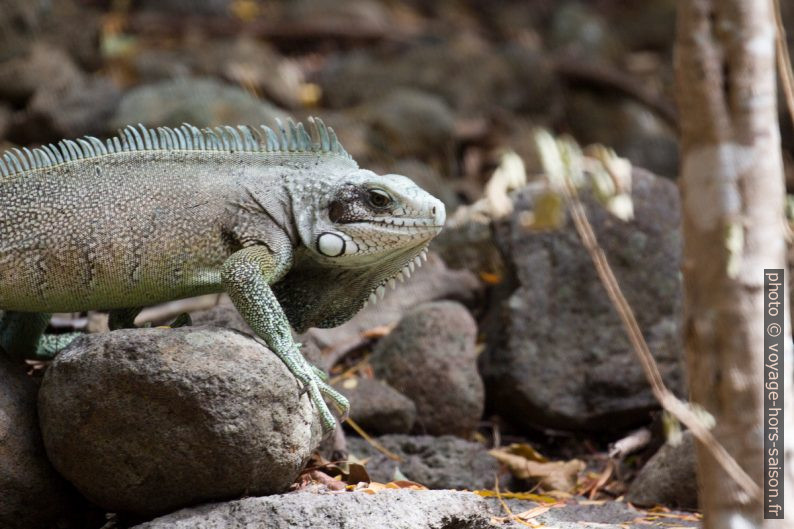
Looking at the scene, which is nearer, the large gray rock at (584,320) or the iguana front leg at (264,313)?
the iguana front leg at (264,313)

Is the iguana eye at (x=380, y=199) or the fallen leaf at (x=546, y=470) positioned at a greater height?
the iguana eye at (x=380, y=199)

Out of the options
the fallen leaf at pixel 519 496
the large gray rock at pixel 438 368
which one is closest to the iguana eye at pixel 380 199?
the fallen leaf at pixel 519 496

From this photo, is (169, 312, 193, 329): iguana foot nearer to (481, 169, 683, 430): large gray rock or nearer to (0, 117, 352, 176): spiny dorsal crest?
(0, 117, 352, 176): spiny dorsal crest

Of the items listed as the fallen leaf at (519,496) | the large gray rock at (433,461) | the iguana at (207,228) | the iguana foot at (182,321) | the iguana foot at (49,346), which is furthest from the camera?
the large gray rock at (433,461)

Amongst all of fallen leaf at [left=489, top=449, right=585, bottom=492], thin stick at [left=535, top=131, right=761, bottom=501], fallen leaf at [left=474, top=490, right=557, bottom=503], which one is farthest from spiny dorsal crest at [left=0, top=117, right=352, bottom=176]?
thin stick at [left=535, top=131, right=761, bottom=501]

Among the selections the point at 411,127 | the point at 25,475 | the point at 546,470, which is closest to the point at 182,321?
the point at 25,475

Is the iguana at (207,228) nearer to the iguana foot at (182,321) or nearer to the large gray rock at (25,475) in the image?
the iguana foot at (182,321)

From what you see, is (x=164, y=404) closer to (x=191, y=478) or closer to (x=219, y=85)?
(x=191, y=478)
